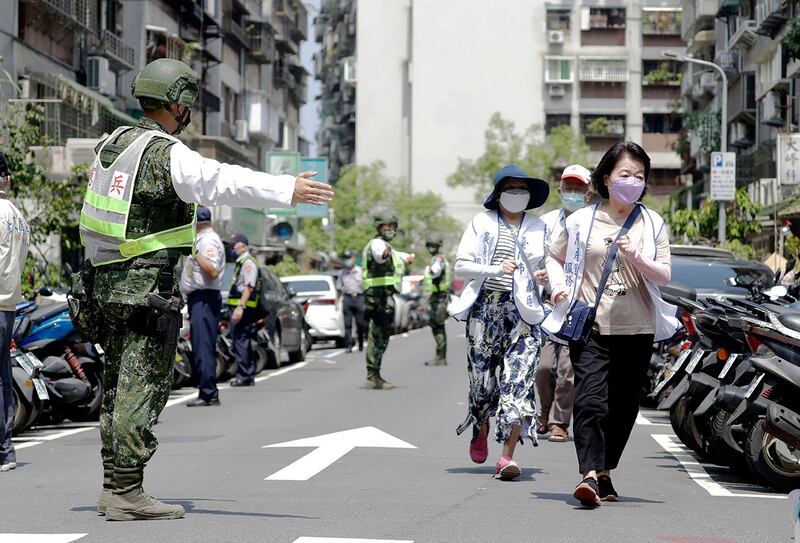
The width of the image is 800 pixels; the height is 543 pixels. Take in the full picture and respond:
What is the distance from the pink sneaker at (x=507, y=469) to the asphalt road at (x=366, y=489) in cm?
9

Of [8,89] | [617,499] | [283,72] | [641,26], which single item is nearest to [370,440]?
[617,499]

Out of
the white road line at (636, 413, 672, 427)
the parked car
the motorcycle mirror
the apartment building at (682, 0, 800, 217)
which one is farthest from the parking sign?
the motorcycle mirror

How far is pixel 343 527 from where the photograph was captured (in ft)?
24.9

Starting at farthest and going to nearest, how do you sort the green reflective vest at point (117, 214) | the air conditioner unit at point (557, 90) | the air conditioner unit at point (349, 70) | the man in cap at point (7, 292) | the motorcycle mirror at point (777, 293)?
the air conditioner unit at point (349, 70) → the air conditioner unit at point (557, 90) → the motorcycle mirror at point (777, 293) → the man in cap at point (7, 292) → the green reflective vest at point (117, 214)

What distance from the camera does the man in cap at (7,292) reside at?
10758 millimetres

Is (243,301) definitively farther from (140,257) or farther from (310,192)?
(310,192)

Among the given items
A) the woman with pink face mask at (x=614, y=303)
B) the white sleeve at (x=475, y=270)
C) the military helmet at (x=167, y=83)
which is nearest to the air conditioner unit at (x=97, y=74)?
the white sleeve at (x=475, y=270)

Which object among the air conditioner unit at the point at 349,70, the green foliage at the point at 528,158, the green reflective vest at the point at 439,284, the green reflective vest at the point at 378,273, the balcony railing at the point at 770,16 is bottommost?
the green reflective vest at the point at 439,284

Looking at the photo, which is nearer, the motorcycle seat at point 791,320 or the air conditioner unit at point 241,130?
the motorcycle seat at point 791,320

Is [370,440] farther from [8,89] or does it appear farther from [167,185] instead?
[8,89]

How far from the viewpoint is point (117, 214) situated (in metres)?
7.78

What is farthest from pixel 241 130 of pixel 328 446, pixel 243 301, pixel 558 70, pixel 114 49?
pixel 328 446

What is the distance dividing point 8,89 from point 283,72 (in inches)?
2102

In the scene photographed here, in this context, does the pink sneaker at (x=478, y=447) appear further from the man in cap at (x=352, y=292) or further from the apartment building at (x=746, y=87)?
the apartment building at (x=746, y=87)
